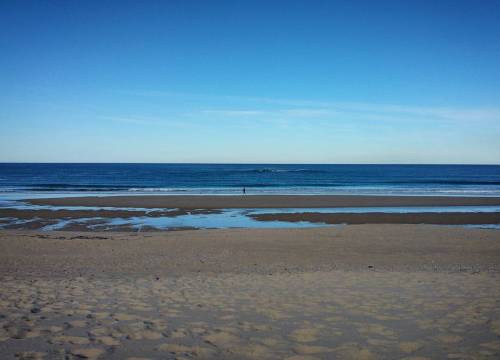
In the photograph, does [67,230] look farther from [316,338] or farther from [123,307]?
[316,338]

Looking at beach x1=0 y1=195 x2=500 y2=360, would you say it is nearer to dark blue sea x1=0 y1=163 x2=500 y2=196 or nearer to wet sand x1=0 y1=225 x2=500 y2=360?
wet sand x1=0 y1=225 x2=500 y2=360

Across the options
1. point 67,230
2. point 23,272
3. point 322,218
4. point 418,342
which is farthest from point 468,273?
point 67,230

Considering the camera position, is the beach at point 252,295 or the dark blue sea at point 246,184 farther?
the dark blue sea at point 246,184

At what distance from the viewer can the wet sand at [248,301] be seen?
4.72 metres

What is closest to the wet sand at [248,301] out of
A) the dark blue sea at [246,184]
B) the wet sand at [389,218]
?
the wet sand at [389,218]

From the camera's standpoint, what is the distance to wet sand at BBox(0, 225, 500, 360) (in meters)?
4.72

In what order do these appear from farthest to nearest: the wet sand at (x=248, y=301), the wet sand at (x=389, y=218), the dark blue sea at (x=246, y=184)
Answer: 1. the dark blue sea at (x=246, y=184)
2. the wet sand at (x=389, y=218)
3. the wet sand at (x=248, y=301)

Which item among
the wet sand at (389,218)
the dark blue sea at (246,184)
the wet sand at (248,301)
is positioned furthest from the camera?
the dark blue sea at (246,184)

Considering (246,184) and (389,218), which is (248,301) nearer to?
(389,218)

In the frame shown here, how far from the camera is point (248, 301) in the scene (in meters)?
6.67

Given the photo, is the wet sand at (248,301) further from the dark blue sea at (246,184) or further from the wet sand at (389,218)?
the dark blue sea at (246,184)

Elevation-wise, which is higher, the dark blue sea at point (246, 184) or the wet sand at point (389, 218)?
the dark blue sea at point (246, 184)

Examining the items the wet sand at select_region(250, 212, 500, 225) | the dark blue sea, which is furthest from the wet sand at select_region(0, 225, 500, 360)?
the dark blue sea

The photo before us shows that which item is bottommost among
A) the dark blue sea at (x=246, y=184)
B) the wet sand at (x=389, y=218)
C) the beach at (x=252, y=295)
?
the wet sand at (x=389, y=218)
